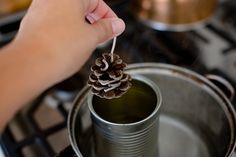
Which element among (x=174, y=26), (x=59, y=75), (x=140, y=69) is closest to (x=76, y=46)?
(x=59, y=75)

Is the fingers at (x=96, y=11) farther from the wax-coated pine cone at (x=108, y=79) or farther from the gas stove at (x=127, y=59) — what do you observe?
the gas stove at (x=127, y=59)

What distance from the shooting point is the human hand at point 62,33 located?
39 cm

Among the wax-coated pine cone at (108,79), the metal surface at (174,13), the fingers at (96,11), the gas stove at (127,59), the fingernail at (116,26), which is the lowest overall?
the gas stove at (127,59)

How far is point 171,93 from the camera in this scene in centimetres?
58

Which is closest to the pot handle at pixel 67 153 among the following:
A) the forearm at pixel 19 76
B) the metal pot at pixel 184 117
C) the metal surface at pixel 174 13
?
the metal pot at pixel 184 117

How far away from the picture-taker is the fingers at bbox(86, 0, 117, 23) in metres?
0.45

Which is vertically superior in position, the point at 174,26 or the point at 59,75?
the point at 59,75

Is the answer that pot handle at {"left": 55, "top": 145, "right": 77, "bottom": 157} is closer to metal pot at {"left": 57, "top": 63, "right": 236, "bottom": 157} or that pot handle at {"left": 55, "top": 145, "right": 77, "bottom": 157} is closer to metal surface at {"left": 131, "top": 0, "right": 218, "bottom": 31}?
metal pot at {"left": 57, "top": 63, "right": 236, "bottom": 157}

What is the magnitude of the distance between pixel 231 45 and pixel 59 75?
40cm

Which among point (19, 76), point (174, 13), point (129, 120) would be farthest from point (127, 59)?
point (19, 76)

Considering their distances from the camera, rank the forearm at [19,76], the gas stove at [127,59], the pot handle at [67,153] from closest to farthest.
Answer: the forearm at [19,76], the pot handle at [67,153], the gas stove at [127,59]

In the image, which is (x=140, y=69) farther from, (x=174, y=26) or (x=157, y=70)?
(x=174, y=26)

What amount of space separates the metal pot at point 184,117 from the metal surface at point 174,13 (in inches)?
6.1

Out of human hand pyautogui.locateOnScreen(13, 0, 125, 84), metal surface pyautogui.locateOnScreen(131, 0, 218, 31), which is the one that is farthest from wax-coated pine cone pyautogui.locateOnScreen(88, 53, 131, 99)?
metal surface pyautogui.locateOnScreen(131, 0, 218, 31)
